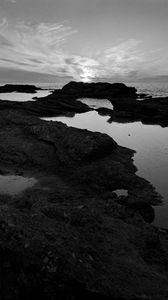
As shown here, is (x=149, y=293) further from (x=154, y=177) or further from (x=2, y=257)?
(x=154, y=177)

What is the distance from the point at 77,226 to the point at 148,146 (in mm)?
19816

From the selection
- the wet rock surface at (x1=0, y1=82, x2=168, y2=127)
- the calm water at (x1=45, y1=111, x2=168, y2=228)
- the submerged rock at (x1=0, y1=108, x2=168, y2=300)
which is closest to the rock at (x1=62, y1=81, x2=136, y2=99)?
the wet rock surface at (x1=0, y1=82, x2=168, y2=127)

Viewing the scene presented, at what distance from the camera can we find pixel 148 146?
92.3ft

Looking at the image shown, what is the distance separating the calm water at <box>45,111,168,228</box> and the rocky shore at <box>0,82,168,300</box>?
0.74 metres

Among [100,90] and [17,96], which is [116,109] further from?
[17,96]

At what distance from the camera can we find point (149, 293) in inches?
261

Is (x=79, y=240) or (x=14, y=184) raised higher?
(x=79, y=240)

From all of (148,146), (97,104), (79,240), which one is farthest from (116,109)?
(79,240)

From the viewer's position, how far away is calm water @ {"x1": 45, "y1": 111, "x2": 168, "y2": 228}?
16641 mm

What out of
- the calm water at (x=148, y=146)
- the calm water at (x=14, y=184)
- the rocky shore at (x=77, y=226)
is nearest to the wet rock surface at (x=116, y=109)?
the calm water at (x=148, y=146)

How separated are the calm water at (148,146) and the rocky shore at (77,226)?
2.42ft

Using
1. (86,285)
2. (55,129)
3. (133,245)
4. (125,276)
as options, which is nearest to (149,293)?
(125,276)

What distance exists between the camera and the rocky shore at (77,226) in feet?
21.5

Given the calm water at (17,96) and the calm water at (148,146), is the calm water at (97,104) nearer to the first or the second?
the calm water at (17,96)
